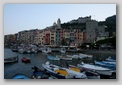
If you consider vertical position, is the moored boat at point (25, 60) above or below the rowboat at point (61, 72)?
above

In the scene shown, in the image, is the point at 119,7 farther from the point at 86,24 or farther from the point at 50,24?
the point at 50,24

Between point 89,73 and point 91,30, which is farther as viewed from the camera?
point 91,30

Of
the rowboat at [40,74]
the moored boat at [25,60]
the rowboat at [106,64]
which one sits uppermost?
the moored boat at [25,60]

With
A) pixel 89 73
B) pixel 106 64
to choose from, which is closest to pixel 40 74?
pixel 89 73

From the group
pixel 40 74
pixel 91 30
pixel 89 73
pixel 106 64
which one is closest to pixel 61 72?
pixel 40 74

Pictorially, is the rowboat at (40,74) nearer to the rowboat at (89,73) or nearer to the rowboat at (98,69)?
the rowboat at (89,73)

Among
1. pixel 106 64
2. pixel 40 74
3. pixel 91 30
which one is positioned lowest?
pixel 40 74

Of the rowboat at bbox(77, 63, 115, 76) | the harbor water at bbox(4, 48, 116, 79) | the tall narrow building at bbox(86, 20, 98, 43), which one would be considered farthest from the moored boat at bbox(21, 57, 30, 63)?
the tall narrow building at bbox(86, 20, 98, 43)

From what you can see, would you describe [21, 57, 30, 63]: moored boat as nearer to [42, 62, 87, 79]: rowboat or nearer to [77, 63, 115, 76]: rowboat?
[42, 62, 87, 79]: rowboat

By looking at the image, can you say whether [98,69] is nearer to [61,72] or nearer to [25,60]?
[61,72]

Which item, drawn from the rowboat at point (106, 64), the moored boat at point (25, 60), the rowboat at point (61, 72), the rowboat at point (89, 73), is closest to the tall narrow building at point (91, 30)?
the rowboat at point (106, 64)

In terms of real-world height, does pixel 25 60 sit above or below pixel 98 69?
above
